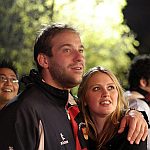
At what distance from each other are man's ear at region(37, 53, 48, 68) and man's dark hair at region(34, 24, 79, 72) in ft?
0.05

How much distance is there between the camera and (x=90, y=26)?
5.89 meters

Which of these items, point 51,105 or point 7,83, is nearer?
point 51,105

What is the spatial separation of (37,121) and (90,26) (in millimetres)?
4503

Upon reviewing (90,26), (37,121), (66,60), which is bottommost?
(37,121)

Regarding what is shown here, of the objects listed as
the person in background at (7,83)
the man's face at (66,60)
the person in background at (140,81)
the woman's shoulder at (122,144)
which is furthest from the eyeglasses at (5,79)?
the woman's shoulder at (122,144)

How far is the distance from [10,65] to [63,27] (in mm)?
1199

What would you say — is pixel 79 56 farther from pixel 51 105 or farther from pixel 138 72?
pixel 138 72

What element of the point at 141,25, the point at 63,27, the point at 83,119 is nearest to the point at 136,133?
the point at 83,119

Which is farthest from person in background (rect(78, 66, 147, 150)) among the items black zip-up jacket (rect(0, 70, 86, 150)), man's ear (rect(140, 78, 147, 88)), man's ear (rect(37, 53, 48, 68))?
man's ear (rect(140, 78, 147, 88))

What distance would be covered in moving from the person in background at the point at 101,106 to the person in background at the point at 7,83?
3.06ft

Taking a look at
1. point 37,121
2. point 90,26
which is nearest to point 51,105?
point 37,121

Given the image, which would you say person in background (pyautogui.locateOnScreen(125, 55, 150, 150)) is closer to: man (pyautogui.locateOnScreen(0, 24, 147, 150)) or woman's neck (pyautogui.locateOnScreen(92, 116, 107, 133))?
woman's neck (pyautogui.locateOnScreen(92, 116, 107, 133))

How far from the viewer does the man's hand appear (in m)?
1.65

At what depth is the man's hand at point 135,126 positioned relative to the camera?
1.65m
